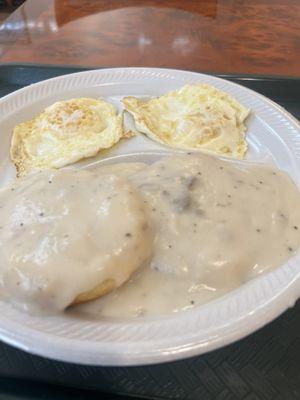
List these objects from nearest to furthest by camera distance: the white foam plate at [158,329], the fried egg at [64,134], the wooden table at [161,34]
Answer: the white foam plate at [158,329]
the fried egg at [64,134]
the wooden table at [161,34]

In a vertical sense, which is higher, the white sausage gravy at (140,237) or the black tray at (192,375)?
the white sausage gravy at (140,237)

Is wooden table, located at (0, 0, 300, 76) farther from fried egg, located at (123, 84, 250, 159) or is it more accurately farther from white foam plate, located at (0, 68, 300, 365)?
white foam plate, located at (0, 68, 300, 365)

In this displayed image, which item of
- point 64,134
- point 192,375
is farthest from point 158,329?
point 64,134

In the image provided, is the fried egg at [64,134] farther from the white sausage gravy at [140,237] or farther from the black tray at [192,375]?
the black tray at [192,375]

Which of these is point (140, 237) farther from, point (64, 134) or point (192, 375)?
point (64, 134)

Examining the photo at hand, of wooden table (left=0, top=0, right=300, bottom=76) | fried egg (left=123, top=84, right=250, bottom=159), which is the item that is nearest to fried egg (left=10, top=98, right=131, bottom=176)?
fried egg (left=123, top=84, right=250, bottom=159)

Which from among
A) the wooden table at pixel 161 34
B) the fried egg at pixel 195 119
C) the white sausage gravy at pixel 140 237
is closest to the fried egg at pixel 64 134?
the fried egg at pixel 195 119

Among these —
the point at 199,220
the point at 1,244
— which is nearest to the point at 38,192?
the point at 1,244
